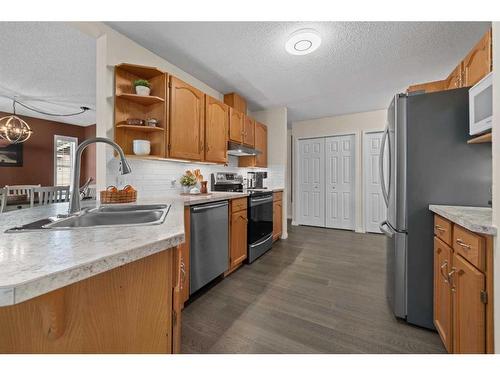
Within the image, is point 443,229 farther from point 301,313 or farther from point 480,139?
point 301,313

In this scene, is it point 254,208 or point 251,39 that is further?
point 254,208

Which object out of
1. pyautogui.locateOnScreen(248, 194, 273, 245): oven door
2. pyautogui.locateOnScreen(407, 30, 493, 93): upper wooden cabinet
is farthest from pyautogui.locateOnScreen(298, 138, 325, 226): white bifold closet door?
pyautogui.locateOnScreen(407, 30, 493, 93): upper wooden cabinet

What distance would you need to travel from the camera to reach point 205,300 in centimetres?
192

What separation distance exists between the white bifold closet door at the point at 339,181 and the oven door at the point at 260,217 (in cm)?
207

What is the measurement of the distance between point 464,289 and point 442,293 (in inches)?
12.9

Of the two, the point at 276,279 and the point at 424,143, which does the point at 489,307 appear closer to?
the point at 424,143

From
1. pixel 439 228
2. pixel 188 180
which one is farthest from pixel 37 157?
pixel 439 228

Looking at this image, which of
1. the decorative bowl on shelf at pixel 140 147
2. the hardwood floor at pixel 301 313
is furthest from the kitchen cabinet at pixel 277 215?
the decorative bowl on shelf at pixel 140 147

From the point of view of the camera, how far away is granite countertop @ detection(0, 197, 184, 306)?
0.42m

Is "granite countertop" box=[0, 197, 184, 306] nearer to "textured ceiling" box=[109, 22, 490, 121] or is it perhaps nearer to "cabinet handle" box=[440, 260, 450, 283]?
"cabinet handle" box=[440, 260, 450, 283]
